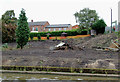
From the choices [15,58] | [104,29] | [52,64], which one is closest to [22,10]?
[15,58]

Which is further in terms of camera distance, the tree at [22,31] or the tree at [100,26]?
the tree at [100,26]

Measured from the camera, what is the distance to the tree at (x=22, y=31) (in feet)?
70.4

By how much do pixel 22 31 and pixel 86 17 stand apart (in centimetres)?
2493

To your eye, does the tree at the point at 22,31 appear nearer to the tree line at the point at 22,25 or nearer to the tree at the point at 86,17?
the tree line at the point at 22,25

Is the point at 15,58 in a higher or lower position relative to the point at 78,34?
lower

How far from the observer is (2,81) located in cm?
686

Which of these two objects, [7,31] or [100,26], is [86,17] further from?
[7,31]

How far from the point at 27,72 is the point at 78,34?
35.2 metres

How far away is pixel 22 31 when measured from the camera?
2166 centimetres

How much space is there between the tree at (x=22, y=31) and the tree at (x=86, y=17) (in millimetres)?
22720

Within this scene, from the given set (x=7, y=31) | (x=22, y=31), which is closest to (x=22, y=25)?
(x=22, y=31)

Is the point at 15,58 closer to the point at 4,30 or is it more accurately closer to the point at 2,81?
the point at 2,81

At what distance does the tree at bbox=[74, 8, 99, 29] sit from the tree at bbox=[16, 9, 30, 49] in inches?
895

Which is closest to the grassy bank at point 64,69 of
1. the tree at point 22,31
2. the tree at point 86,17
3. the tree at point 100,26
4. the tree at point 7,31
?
the tree at point 22,31
